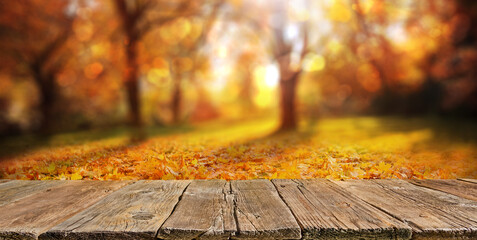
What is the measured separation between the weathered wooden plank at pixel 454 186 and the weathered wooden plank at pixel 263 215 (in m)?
1.00

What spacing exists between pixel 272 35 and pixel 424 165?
4488 millimetres

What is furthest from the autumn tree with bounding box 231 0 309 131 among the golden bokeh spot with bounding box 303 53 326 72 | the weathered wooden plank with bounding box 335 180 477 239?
the weathered wooden plank with bounding box 335 180 477 239

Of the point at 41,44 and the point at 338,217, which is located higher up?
the point at 41,44

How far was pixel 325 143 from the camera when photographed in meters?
3.35

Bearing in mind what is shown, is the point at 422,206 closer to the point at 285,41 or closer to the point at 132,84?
the point at 132,84

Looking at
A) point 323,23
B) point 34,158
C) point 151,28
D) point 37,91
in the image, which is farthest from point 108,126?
point 323,23

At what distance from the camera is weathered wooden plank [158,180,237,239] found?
3.95 feet

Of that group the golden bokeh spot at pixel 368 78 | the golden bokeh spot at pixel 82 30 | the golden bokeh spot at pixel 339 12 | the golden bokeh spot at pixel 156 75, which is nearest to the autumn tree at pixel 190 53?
the golden bokeh spot at pixel 156 75

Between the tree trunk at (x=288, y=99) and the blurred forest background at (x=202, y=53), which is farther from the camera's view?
the tree trunk at (x=288, y=99)

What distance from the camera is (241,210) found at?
4.79 feet

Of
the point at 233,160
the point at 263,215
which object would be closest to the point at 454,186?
the point at 263,215

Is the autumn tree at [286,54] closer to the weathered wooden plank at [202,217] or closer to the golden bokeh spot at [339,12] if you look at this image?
the golden bokeh spot at [339,12]

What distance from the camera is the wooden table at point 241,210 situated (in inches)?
48.7

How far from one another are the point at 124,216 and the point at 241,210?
1.62 feet
